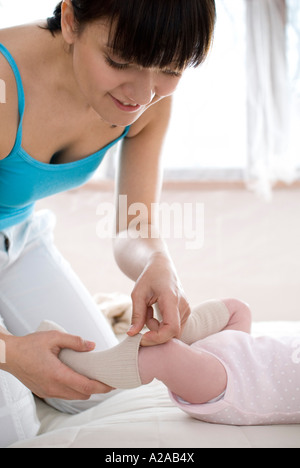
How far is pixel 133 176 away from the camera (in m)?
1.38

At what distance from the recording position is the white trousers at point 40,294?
1.36 m

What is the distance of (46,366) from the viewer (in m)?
0.88

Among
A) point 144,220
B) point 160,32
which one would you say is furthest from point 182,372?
point 160,32

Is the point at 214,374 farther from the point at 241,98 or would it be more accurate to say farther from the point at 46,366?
the point at 241,98

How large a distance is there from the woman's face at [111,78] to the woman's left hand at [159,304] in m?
0.31

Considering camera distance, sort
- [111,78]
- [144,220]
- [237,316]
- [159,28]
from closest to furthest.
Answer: [159,28] < [111,78] < [237,316] < [144,220]

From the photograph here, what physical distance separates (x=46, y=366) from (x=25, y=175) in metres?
0.49

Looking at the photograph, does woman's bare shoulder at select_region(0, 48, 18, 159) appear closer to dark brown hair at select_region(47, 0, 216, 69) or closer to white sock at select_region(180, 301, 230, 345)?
dark brown hair at select_region(47, 0, 216, 69)

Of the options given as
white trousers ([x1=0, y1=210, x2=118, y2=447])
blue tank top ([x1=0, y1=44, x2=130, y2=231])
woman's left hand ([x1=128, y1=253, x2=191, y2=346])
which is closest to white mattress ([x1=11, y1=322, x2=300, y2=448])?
woman's left hand ([x1=128, y1=253, x2=191, y2=346])

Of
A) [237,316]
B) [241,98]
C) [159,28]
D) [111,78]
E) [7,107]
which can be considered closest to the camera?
[159,28]

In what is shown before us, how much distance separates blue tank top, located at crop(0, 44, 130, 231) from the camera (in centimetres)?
115

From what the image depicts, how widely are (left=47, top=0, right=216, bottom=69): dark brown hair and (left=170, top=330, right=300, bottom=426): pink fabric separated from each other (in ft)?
1.80
